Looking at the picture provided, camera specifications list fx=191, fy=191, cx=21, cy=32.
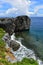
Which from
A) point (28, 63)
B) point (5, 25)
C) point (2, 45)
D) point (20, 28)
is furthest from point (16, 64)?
point (20, 28)

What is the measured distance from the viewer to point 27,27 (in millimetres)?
100062

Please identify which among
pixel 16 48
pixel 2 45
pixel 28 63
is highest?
pixel 28 63

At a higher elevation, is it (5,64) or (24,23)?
(5,64)

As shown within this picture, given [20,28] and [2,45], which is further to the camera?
[20,28]

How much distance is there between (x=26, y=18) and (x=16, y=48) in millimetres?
62200

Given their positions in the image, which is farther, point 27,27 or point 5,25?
point 27,27

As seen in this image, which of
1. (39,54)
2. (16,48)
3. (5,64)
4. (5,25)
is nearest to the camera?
(5,64)

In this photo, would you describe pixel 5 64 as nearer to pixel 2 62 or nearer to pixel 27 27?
pixel 2 62

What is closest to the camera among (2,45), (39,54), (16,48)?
(2,45)

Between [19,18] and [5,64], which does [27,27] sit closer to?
[19,18]

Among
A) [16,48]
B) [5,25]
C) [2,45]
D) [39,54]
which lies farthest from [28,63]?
[5,25]

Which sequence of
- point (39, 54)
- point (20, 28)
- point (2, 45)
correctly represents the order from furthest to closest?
point (20, 28)
point (39, 54)
point (2, 45)

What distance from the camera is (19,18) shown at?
320 feet

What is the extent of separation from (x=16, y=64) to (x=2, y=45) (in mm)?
10740
